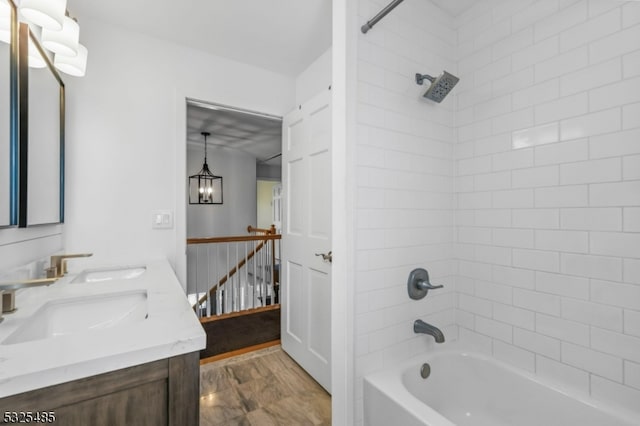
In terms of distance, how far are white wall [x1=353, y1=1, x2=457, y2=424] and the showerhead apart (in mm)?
67

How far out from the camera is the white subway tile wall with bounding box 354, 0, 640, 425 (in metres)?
1.14

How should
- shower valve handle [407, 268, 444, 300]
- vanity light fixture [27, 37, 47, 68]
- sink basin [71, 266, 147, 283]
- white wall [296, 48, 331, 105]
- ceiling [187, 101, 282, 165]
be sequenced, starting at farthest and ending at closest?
ceiling [187, 101, 282, 165]
white wall [296, 48, 331, 105]
sink basin [71, 266, 147, 283]
shower valve handle [407, 268, 444, 300]
vanity light fixture [27, 37, 47, 68]

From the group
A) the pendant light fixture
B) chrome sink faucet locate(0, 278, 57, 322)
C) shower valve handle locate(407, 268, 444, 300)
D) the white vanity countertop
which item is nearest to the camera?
the white vanity countertop

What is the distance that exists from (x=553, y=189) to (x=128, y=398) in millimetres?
1710

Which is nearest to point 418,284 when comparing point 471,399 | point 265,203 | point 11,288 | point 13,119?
point 471,399

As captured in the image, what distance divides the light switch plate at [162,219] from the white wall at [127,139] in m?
0.03

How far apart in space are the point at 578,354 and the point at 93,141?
279 centimetres

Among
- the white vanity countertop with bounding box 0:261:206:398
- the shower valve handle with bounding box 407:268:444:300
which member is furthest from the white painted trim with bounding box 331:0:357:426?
the white vanity countertop with bounding box 0:261:206:398

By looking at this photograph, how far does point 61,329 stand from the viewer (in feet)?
3.46

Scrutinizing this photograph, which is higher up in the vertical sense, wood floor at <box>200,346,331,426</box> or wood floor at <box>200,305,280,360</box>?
wood floor at <box>200,305,280,360</box>

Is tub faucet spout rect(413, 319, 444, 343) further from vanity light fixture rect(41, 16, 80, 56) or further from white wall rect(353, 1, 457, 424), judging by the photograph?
vanity light fixture rect(41, 16, 80, 56)

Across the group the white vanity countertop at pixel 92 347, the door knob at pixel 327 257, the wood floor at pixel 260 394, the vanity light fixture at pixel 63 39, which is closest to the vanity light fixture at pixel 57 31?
the vanity light fixture at pixel 63 39

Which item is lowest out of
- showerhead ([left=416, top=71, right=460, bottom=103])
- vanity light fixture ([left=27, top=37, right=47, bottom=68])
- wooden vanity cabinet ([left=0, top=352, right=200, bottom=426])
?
wooden vanity cabinet ([left=0, top=352, right=200, bottom=426])

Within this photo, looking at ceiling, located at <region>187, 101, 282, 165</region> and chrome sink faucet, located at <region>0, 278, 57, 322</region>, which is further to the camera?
ceiling, located at <region>187, 101, 282, 165</region>
